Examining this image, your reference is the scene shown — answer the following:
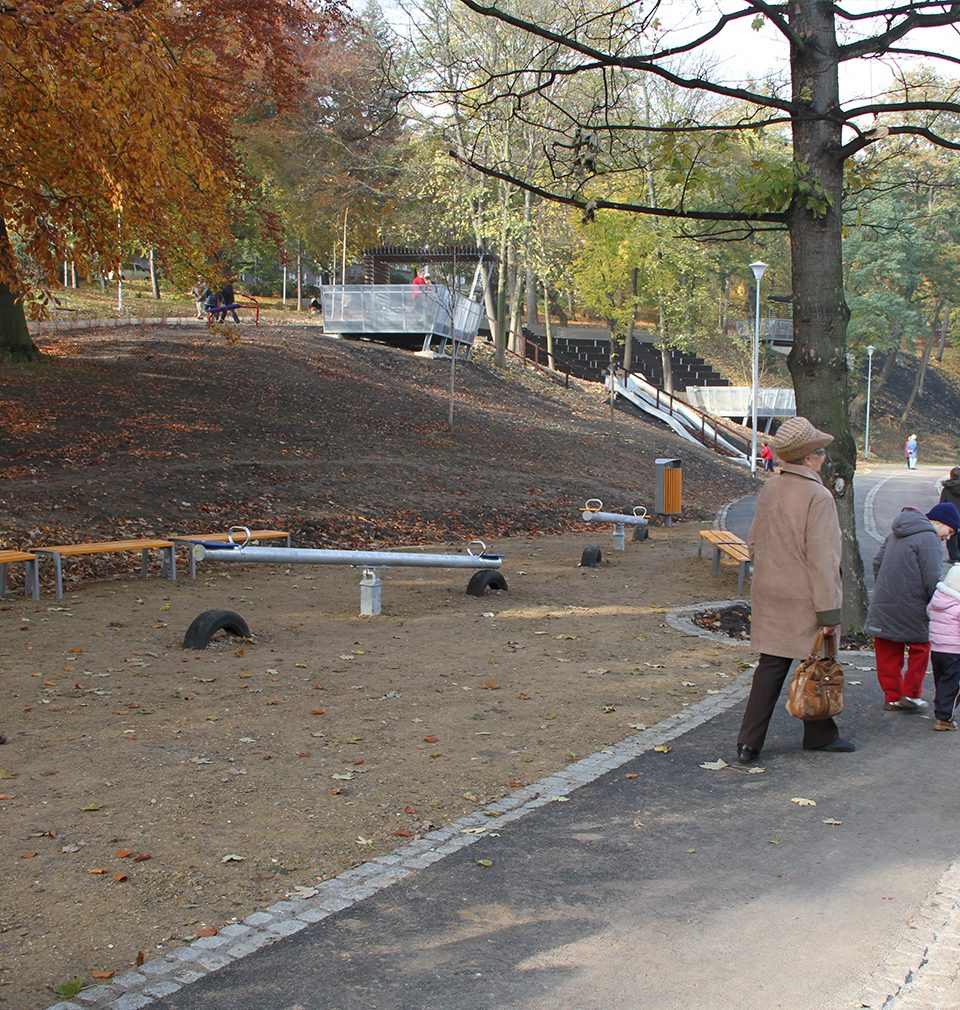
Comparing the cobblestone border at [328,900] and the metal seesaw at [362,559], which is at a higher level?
the metal seesaw at [362,559]

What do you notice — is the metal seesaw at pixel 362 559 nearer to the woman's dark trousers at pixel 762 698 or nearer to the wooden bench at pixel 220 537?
the wooden bench at pixel 220 537

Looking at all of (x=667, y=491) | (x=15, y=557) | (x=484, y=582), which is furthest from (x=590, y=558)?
(x=667, y=491)

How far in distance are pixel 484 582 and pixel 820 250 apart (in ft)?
14.9

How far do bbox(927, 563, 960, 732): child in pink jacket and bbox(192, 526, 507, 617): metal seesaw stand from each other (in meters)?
5.09

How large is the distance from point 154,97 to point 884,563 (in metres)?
6.67

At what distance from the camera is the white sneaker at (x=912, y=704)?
742 cm

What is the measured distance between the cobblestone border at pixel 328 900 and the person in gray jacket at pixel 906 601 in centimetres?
190

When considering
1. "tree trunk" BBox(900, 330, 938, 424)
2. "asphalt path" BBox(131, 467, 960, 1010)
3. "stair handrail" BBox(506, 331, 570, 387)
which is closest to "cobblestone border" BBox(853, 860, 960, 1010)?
"asphalt path" BBox(131, 467, 960, 1010)

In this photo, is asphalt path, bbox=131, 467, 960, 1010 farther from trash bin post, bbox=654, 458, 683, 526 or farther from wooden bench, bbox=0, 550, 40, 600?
trash bin post, bbox=654, 458, 683, 526

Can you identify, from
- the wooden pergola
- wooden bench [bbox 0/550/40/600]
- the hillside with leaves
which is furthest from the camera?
the wooden pergola

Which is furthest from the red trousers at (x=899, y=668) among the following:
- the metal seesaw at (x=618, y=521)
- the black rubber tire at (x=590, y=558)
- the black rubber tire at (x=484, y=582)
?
the metal seesaw at (x=618, y=521)

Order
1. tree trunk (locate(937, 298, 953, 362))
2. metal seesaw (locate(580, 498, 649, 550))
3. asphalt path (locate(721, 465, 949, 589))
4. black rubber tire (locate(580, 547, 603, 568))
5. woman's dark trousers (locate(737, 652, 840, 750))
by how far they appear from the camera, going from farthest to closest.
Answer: tree trunk (locate(937, 298, 953, 362))
asphalt path (locate(721, 465, 949, 589))
metal seesaw (locate(580, 498, 649, 550))
black rubber tire (locate(580, 547, 603, 568))
woman's dark trousers (locate(737, 652, 840, 750))

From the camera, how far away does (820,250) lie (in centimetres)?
994

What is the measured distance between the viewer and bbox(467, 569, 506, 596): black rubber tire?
11.8m
